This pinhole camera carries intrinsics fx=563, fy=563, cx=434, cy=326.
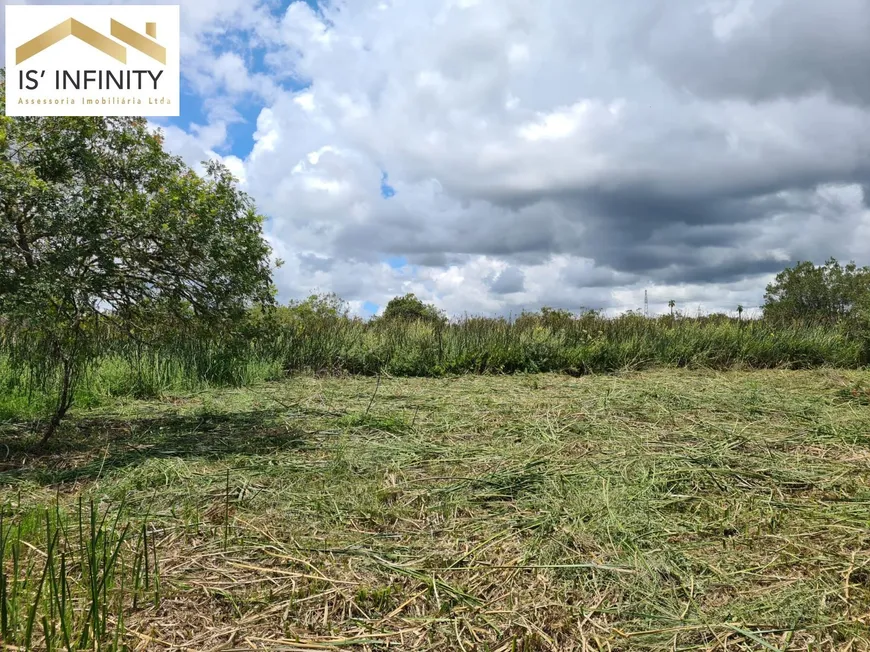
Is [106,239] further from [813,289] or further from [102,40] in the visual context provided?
[813,289]

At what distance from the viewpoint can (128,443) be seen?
4.48m

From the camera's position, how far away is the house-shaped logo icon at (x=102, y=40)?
4.60 m

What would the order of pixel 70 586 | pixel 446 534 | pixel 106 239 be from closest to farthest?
pixel 70 586 < pixel 446 534 < pixel 106 239

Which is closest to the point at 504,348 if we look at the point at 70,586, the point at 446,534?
the point at 446,534

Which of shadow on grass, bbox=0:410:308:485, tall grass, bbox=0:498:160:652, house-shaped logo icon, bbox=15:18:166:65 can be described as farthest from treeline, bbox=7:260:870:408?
tall grass, bbox=0:498:160:652

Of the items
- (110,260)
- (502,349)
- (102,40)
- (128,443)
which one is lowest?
(128,443)

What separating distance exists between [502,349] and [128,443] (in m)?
7.48

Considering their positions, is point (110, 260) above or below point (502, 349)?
above

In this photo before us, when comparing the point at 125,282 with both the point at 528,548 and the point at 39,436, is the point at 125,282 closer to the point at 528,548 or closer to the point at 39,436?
the point at 39,436

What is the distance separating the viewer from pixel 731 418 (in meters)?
5.33

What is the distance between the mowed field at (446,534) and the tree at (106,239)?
1.01 meters

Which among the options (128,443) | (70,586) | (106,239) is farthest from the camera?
(128,443)

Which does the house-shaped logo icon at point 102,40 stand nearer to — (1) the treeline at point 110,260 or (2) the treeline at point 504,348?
(1) the treeline at point 110,260

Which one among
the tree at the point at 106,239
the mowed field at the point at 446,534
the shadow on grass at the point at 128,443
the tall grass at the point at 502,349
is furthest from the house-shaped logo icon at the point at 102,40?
the tall grass at the point at 502,349
